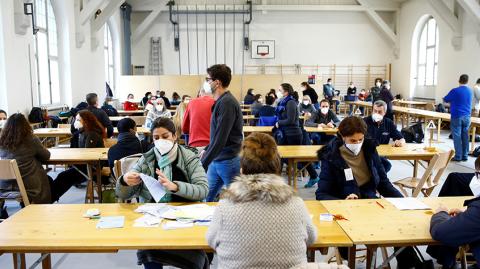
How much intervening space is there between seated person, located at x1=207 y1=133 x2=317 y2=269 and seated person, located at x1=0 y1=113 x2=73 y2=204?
265cm

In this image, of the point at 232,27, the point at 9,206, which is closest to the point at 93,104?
the point at 9,206

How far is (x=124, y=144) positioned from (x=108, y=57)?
1186cm

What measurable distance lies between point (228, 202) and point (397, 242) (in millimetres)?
899

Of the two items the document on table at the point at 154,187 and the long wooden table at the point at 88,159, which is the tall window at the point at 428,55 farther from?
the document on table at the point at 154,187

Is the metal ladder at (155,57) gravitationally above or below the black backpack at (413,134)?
above

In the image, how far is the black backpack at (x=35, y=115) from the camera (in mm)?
8406

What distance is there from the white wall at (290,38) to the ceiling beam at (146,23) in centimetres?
27

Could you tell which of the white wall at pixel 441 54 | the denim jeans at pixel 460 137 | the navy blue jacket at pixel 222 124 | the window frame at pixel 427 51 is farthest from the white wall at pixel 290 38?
the navy blue jacket at pixel 222 124

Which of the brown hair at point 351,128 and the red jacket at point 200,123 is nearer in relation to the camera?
the brown hair at point 351,128

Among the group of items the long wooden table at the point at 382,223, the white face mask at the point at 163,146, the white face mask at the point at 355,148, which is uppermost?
the white face mask at the point at 163,146

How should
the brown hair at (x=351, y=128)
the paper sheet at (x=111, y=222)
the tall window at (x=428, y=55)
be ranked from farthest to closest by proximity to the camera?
the tall window at (x=428, y=55) < the brown hair at (x=351, y=128) < the paper sheet at (x=111, y=222)

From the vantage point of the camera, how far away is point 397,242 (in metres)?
2.08

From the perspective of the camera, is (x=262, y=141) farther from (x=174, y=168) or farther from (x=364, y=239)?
(x=174, y=168)

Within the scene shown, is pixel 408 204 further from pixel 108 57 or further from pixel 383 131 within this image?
pixel 108 57
